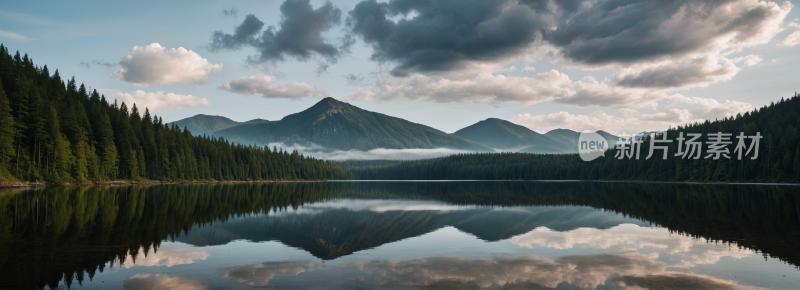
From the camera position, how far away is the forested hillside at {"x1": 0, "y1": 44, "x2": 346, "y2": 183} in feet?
251

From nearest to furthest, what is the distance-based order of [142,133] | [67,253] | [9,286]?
1. [9,286]
2. [67,253]
3. [142,133]

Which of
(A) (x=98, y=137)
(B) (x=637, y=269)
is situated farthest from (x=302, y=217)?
(A) (x=98, y=137)

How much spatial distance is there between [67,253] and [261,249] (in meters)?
7.12

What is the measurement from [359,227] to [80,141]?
88.2m

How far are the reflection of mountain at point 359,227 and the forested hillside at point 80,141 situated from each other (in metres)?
68.4

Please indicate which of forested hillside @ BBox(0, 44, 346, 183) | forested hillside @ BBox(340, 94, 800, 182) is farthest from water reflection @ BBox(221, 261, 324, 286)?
forested hillside @ BBox(340, 94, 800, 182)

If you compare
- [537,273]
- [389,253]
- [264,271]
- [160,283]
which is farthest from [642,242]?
[160,283]

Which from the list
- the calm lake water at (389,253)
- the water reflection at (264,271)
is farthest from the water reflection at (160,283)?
the water reflection at (264,271)

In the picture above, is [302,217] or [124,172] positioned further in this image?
[124,172]

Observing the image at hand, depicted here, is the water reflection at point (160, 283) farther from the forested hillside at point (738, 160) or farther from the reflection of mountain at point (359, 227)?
the forested hillside at point (738, 160)

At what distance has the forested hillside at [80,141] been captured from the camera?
76.4 m

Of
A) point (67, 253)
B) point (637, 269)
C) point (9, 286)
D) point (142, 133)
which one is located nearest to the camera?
point (9, 286)

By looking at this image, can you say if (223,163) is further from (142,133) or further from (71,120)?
(71,120)

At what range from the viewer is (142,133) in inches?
4668
